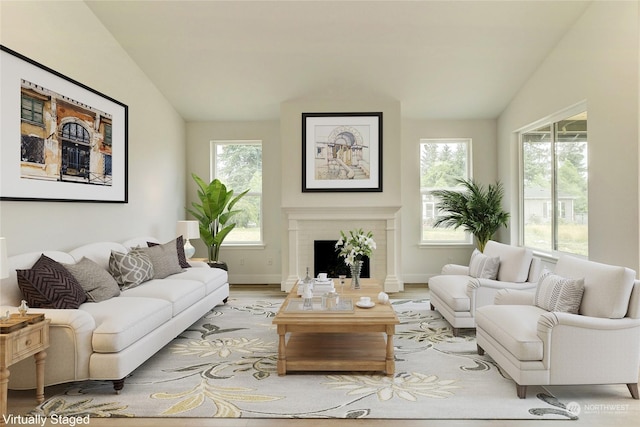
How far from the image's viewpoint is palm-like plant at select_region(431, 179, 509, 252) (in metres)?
6.51

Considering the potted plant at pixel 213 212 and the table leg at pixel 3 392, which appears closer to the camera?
the table leg at pixel 3 392

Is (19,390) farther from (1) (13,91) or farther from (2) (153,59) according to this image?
(2) (153,59)

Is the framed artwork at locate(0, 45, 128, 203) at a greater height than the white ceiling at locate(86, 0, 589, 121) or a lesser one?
lesser

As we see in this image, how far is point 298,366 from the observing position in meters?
3.28

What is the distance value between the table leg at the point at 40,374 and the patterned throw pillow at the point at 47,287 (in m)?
0.52

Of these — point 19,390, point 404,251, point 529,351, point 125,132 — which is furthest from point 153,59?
point 529,351

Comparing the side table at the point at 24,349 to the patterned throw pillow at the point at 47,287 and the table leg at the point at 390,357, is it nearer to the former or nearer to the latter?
the patterned throw pillow at the point at 47,287

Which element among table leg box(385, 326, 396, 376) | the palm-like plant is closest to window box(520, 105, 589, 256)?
the palm-like plant

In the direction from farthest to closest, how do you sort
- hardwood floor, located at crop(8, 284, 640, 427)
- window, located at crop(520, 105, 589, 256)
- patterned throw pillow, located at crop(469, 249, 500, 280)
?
window, located at crop(520, 105, 589, 256) < patterned throw pillow, located at crop(469, 249, 500, 280) < hardwood floor, located at crop(8, 284, 640, 427)

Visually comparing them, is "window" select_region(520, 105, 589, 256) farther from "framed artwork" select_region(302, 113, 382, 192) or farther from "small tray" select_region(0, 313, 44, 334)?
"small tray" select_region(0, 313, 44, 334)

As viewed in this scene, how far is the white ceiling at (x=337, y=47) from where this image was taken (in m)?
4.79

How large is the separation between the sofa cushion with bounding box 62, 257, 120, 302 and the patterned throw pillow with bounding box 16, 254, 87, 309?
0.50ft

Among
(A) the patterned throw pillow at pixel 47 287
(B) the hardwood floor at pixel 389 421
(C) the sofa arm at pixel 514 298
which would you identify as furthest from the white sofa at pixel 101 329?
(C) the sofa arm at pixel 514 298

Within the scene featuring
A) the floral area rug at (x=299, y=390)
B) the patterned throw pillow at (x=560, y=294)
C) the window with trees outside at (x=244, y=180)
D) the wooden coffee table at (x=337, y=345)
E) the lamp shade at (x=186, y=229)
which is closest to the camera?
the floral area rug at (x=299, y=390)
